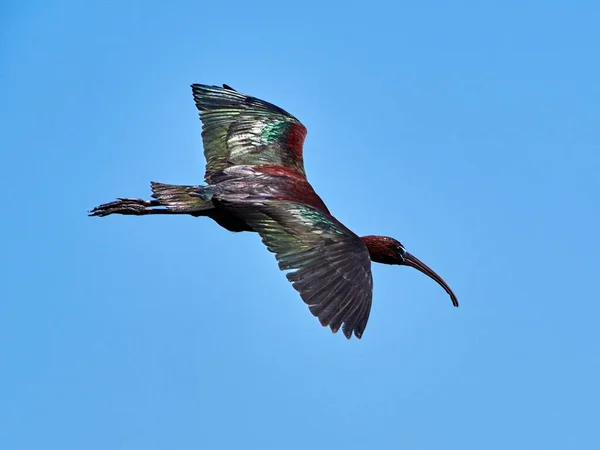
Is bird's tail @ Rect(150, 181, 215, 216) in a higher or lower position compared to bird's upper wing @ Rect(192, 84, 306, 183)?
lower

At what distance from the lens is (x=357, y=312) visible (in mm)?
16672

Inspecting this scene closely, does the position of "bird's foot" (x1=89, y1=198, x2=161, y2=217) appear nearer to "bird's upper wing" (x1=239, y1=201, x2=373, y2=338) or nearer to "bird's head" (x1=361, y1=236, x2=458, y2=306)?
"bird's upper wing" (x1=239, y1=201, x2=373, y2=338)

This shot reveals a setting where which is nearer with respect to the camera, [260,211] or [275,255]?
[275,255]

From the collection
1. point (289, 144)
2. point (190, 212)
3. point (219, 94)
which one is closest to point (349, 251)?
point (190, 212)

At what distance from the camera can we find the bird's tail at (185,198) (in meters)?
19.2

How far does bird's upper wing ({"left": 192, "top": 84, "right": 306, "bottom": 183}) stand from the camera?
2114 cm

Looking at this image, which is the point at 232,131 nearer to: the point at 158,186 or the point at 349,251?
the point at 158,186

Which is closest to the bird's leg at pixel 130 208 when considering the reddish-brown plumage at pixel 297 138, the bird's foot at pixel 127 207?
the bird's foot at pixel 127 207

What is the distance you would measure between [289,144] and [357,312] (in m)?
5.71

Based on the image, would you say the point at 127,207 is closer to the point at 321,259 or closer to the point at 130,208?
the point at 130,208

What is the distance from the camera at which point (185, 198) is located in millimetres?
19375

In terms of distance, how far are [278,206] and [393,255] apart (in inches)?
119

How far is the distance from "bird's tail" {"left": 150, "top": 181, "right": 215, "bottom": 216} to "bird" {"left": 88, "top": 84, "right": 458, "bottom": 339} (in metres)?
0.02

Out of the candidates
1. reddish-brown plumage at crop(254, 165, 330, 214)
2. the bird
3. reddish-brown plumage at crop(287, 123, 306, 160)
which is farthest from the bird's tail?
reddish-brown plumage at crop(287, 123, 306, 160)
